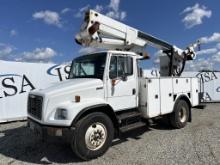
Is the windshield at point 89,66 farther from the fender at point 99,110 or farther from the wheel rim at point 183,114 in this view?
the wheel rim at point 183,114

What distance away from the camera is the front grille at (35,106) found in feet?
18.0

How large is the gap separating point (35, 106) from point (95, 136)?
164 cm

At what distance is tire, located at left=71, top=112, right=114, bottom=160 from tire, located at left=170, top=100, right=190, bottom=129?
3.05 meters

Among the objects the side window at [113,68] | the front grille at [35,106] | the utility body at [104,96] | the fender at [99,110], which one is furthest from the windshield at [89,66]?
the front grille at [35,106]

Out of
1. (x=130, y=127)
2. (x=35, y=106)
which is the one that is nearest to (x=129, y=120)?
(x=130, y=127)

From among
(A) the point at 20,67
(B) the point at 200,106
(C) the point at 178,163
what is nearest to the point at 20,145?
(C) the point at 178,163

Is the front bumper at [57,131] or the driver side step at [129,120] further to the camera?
the driver side step at [129,120]

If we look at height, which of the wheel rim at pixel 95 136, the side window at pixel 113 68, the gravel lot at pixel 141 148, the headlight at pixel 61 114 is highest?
the side window at pixel 113 68

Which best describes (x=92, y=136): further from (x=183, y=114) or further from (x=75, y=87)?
(x=183, y=114)

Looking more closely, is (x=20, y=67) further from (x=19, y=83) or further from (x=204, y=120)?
(x=204, y=120)

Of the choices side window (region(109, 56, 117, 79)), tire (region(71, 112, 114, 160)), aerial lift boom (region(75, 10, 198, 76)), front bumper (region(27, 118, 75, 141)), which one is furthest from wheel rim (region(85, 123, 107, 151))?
aerial lift boom (region(75, 10, 198, 76))

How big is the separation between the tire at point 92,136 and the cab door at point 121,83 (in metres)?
0.67

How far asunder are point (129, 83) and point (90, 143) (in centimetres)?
205

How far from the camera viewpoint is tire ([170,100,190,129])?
26.4 feet
